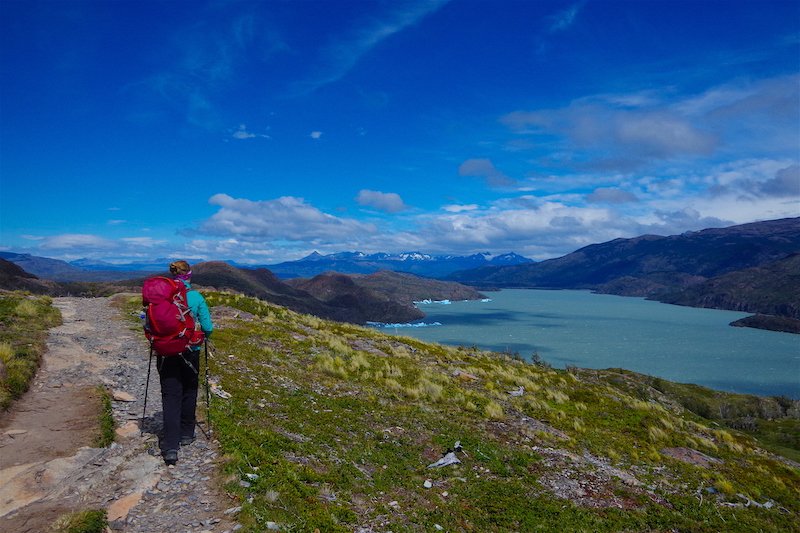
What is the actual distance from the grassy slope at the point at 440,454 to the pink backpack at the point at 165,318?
2.42 m

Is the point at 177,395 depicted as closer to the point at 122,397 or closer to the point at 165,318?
the point at 165,318

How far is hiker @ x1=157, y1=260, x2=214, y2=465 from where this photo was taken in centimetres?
902

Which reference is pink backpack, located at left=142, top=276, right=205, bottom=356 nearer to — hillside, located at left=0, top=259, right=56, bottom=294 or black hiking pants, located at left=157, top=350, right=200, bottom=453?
black hiking pants, located at left=157, top=350, right=200, bottom=453

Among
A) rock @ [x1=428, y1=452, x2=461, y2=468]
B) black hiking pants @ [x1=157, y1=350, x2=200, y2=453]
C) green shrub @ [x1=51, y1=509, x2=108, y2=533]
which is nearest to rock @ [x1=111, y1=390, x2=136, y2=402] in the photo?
black hiking pants @ [x1=157, y1=350, x2=200, y2=453]

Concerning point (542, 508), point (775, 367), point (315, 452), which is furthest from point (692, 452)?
point (775, 367)

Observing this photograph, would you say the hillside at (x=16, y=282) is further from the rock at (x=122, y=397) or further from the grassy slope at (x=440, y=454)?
the rock at (x=122, y=397)

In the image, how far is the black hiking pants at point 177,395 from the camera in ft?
28.6

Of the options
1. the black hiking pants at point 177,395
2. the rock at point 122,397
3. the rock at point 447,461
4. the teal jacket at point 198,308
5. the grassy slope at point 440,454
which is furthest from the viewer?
the rock at point 122,397

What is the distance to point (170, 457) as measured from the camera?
8.48 m

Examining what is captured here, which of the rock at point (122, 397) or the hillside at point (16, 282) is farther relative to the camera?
the hillside at point (16, 282)

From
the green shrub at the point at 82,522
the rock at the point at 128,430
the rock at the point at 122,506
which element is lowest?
the rock at the point at 122,506

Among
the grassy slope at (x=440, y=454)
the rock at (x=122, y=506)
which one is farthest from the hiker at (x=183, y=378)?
the rock at (x=122, y=506)

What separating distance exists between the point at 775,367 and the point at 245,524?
21704 centimetres

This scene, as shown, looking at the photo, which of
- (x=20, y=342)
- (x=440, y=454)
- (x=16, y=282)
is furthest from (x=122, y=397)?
(x=16, y=282)
